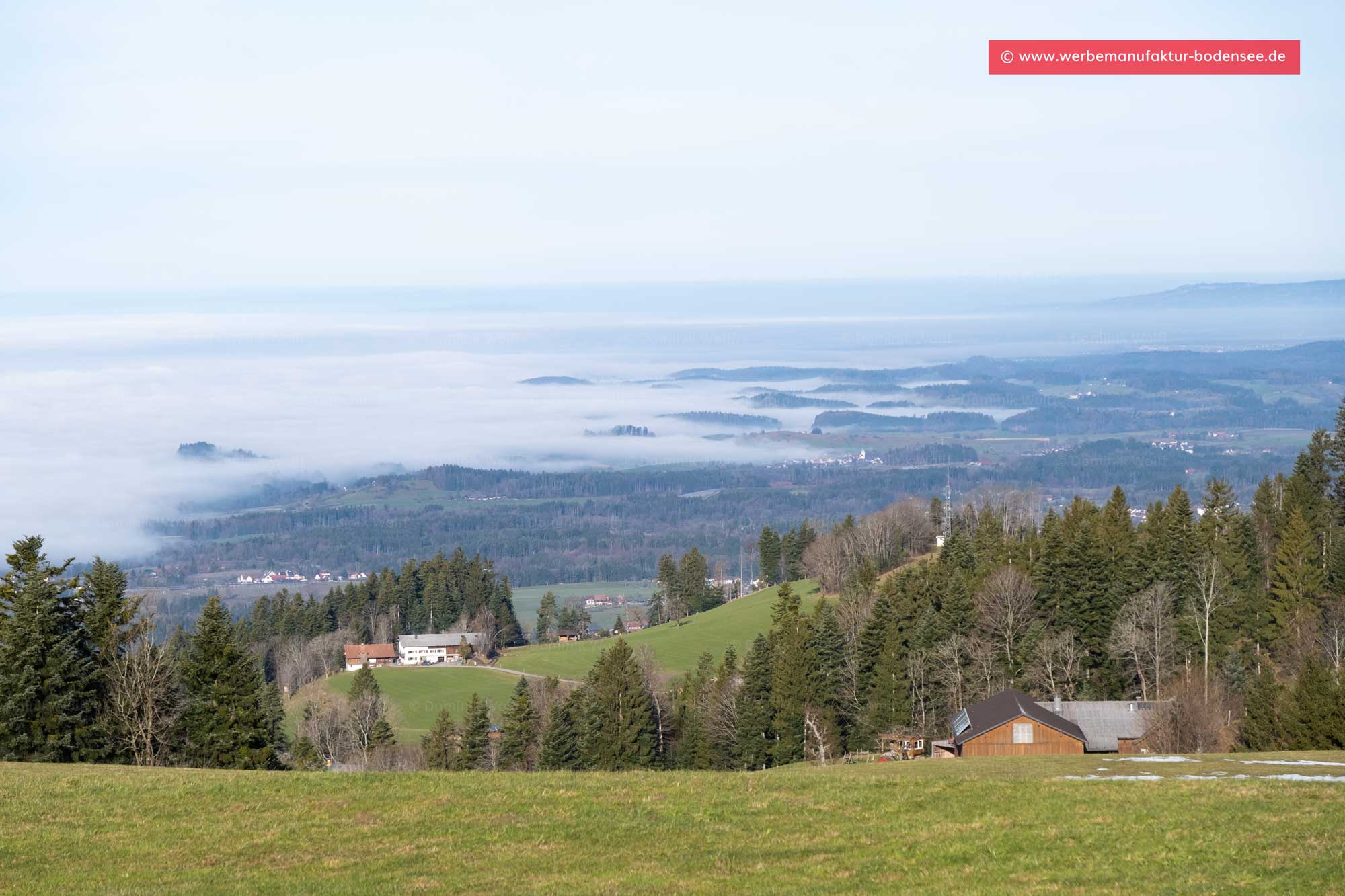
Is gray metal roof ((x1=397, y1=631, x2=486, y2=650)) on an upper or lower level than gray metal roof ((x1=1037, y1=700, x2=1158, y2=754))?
lower

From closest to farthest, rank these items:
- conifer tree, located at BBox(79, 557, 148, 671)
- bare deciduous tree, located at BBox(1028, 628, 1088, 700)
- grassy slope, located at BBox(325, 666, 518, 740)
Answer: conifer tree, located at BBox(79, 557, 148, 671), bare deciduous tree, located at BBox(1028, 628, 1088, 700), grassy slope, located at BBox(325, 666, 518, 740)

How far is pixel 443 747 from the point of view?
5781cm

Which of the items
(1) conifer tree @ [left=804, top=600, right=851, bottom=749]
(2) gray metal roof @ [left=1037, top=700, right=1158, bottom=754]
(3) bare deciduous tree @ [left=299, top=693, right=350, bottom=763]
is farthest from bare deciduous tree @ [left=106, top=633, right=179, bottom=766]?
(2) gray metal roof @ [left=1037, top=700, right=1158, bottom=754]

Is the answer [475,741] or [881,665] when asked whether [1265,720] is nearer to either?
[881,665]

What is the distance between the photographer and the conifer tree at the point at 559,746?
54.2 m

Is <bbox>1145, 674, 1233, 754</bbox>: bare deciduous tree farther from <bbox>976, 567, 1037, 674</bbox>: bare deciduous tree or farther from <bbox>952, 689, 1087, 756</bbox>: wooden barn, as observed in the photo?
<bbox>976, 567, 1037, 674</bbox>: bare deciduous tree

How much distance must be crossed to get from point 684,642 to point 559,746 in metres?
45.9

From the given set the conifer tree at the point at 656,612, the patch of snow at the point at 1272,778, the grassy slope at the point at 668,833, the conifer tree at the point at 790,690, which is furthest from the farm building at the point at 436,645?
the patch of snow at the point at 1272,778

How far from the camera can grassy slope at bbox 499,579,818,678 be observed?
310 feet

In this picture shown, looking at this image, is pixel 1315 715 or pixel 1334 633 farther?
pixel 1334 633

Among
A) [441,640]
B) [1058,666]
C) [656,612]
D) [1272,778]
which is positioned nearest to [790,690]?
[1058,666]

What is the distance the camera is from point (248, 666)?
133 ft

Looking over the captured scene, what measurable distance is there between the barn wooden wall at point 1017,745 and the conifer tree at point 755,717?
11.5 meters

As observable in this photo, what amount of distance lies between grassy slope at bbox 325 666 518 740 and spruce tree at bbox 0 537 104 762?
1533 inches
